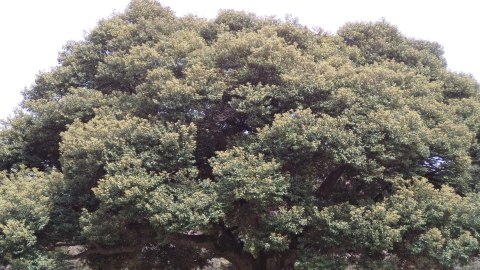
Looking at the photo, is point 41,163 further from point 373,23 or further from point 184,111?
point 373,23

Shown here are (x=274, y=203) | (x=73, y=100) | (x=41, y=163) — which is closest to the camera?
(x=274, y=203)

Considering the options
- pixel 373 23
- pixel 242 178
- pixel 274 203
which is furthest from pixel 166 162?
pixel 373 23

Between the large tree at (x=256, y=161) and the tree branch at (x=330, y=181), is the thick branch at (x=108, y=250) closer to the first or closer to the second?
the large tree at (x=256, y=161)

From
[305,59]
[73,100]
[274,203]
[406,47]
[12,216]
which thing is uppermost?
[406,47]

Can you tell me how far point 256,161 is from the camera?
A: 10344mm

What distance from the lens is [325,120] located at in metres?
10.5

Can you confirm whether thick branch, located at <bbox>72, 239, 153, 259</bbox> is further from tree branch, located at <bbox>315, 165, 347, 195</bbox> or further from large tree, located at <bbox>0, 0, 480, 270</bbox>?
tree branch, located at <bbox>315, 165, 347, 195</bbox>

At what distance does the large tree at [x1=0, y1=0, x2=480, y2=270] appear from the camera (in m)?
10.3

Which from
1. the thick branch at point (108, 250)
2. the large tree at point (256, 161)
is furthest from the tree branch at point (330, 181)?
the thick branch at point (108, 250)

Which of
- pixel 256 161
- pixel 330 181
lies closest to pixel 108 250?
pixel 256 161

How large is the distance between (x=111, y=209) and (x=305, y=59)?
22.5ft

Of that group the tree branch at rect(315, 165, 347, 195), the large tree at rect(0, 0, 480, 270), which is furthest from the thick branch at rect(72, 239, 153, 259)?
the tree branch at rect(315, 165, 347, 195)

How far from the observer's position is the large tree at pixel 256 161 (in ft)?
33.7

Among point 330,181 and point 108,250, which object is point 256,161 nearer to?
point 330,181
